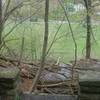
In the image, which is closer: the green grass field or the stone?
the stone

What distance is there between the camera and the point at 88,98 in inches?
141

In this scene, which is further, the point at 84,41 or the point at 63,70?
the point at 84,41

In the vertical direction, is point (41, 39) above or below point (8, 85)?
above

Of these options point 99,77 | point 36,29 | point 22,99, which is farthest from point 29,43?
point 99,77

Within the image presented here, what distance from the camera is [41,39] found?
866 cm

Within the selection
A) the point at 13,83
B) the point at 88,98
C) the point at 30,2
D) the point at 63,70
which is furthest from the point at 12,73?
the point at 30,2

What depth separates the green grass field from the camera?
7844mm

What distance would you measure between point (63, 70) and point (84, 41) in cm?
363

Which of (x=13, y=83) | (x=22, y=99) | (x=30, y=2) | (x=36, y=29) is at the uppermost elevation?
(x=30, y=2)

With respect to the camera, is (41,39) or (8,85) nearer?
(8,85)

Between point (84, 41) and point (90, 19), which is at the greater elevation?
point (90, 19)

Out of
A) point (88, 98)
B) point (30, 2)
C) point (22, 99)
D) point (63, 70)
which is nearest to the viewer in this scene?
point (88, 98)

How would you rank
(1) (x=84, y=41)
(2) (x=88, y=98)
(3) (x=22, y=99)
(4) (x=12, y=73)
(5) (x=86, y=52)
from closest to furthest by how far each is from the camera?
1. (2) (x=88, y=98)
2. (4) (x=12, y=73)
3. (3) (x=22, y=99)
4. (5) (x=86, y=52)
5. (1) (x=84, y=41)

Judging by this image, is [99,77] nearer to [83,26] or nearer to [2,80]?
[2,80]
